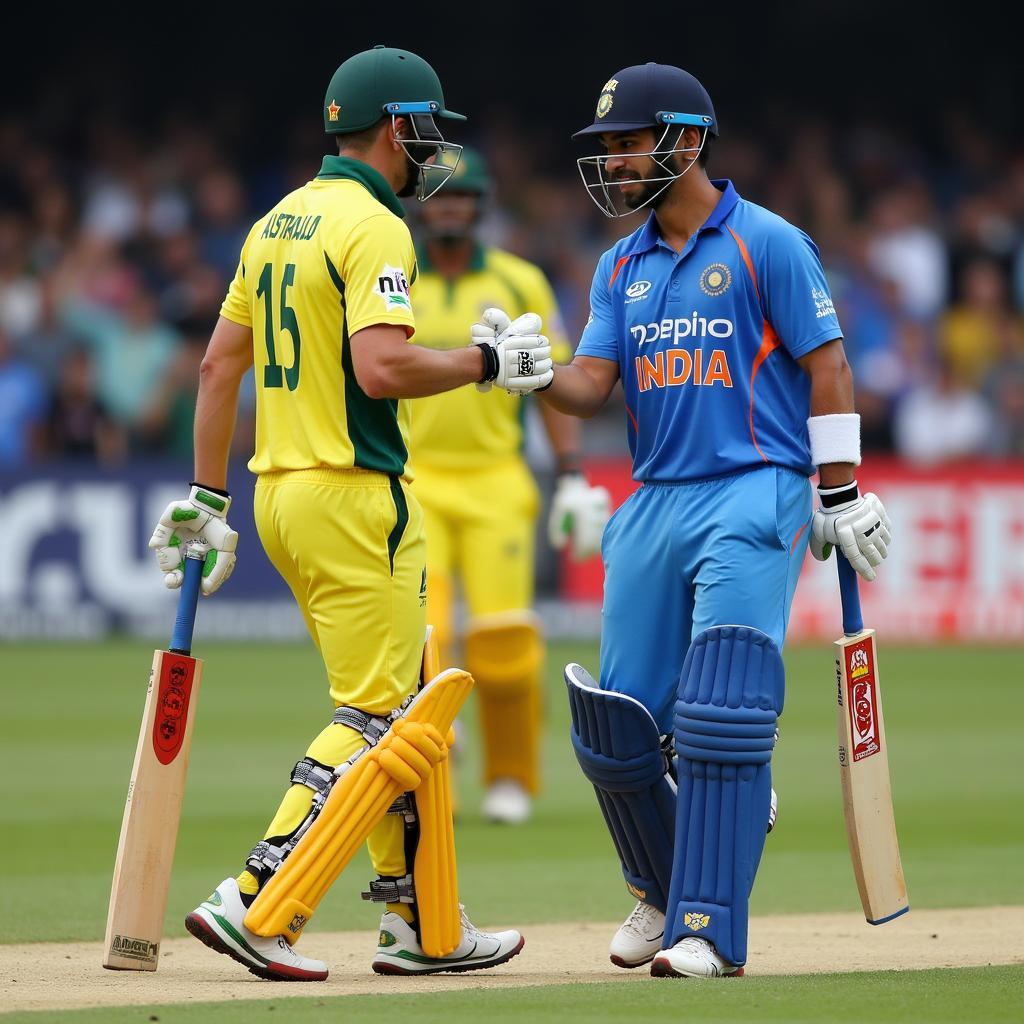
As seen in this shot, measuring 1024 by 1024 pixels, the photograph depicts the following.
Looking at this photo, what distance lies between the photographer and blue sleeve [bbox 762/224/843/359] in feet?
15.9

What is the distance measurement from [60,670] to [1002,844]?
7.33 meters

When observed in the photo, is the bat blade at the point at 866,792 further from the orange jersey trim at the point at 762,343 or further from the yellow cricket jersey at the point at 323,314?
the yellow cricket jersey at the point at 323,314

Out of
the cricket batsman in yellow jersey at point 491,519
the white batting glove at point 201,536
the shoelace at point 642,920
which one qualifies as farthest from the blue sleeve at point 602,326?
the cricket batsman in yellow jersey at point 491,519

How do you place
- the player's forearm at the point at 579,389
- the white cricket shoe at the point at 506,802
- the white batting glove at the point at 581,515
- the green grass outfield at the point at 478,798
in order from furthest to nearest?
1. the white cricket shoe at the point at 506,802
2. the white batting glove at the point at 581,515
3. the green grass outfield at the point at 478,798
4. the player's forearm at the point at 579,389

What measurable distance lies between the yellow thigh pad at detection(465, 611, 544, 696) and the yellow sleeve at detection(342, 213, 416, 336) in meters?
3.34

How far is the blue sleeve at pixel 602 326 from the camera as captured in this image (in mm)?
5250

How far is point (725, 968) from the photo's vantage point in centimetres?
462

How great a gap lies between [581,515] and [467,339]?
894 millimetres

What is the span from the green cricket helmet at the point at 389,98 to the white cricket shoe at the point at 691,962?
2.02 metres

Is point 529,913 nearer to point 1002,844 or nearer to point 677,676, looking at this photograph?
point 677,676

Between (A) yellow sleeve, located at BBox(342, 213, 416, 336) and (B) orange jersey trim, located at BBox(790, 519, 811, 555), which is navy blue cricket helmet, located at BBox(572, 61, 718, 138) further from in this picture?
(B) orange jersey trim, located at BBox(790, 519, 811, 555)

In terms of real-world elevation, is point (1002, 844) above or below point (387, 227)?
below

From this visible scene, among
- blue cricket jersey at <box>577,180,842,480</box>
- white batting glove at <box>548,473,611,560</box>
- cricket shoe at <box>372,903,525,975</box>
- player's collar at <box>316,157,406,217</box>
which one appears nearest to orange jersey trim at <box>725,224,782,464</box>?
blue cricket jersey at <box>577,180,842,480</box>

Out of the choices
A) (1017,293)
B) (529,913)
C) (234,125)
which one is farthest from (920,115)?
(529,913)
